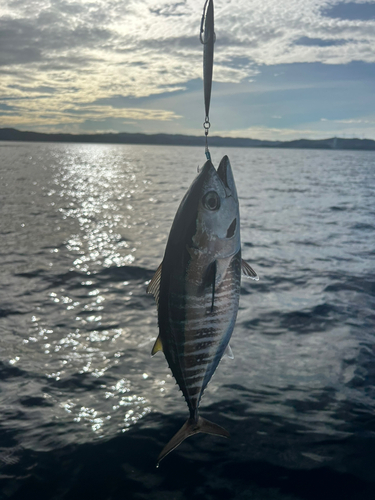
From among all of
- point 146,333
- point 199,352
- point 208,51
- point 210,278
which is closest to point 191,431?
point 199,352

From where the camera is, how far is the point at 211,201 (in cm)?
287

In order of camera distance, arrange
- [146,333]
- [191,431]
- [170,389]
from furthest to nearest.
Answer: [146,333] < [170,389] < [191,431]

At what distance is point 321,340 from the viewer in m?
10.9

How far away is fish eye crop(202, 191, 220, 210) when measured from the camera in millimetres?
2846

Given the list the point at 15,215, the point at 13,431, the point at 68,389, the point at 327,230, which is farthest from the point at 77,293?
the point at 15,215

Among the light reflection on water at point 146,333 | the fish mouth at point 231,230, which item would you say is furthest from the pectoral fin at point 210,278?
the light reflection on water at point 146,333

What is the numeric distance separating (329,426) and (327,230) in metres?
20.0

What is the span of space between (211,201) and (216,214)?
95 millimetres

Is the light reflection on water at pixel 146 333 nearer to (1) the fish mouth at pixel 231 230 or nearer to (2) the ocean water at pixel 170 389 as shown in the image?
(2) the ocean water at pixel 170 389

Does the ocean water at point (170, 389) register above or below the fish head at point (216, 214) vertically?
below

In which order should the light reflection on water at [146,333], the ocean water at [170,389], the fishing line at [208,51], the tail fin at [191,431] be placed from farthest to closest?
the light reflection on water at [146,333] → the ocean water at [170,389] → the tail fin at [191,431] → the fishing line at [208,51]

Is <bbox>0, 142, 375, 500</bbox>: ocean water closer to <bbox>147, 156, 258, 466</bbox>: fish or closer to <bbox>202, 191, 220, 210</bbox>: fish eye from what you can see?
<bbox>147, 156, 258, 466</bbox>: fish

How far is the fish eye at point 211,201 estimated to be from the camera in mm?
2846

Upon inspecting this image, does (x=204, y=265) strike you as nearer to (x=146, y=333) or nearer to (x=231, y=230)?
(x=231, y=230)
